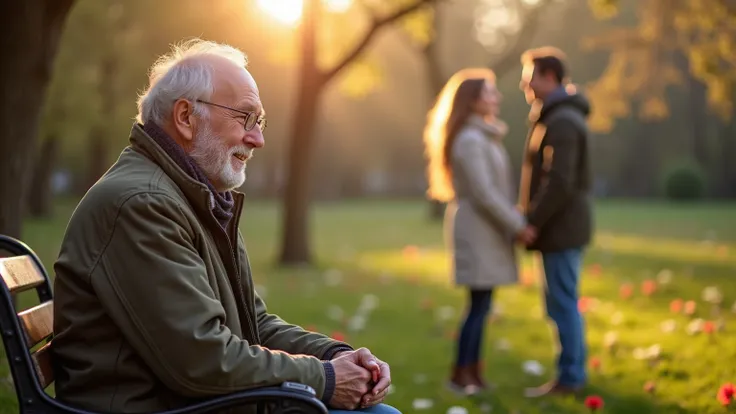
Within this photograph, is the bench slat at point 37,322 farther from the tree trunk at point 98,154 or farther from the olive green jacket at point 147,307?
the tree trunk at point 98,154

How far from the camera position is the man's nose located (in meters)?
3.09

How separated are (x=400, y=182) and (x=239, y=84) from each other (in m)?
60.7

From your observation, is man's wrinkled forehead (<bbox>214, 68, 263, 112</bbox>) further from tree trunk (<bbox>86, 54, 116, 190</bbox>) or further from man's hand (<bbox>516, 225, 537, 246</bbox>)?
tree trunk (<bbox>86, 54, 116, 190</bbox>)

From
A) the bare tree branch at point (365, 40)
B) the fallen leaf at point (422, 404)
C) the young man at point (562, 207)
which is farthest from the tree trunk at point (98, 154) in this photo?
the fallen leaf at point (422, 404)

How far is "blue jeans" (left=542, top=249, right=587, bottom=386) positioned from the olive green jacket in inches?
161

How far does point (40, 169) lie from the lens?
30.9 metres

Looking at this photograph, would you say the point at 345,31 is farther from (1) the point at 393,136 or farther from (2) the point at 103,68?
(1) the point at 393,136

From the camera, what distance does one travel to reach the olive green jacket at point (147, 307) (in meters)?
2.53

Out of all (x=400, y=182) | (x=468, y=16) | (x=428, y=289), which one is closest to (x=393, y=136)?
(x=400, y=182)

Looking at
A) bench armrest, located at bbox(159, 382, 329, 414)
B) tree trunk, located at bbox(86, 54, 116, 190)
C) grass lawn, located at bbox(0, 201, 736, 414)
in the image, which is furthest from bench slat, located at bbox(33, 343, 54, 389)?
tree trunk, located at bbox(86, 54, 116, 190)

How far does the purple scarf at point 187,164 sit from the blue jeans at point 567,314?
4084 millimetres

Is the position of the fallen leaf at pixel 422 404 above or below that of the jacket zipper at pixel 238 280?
below

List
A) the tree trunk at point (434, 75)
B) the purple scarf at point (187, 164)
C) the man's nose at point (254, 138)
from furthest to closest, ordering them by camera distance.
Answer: the tree trunk at point (434, 75)
the man's nose at point (254, 138)
the purple scarf at point (187, 164)

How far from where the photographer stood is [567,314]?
6559 millimetres
